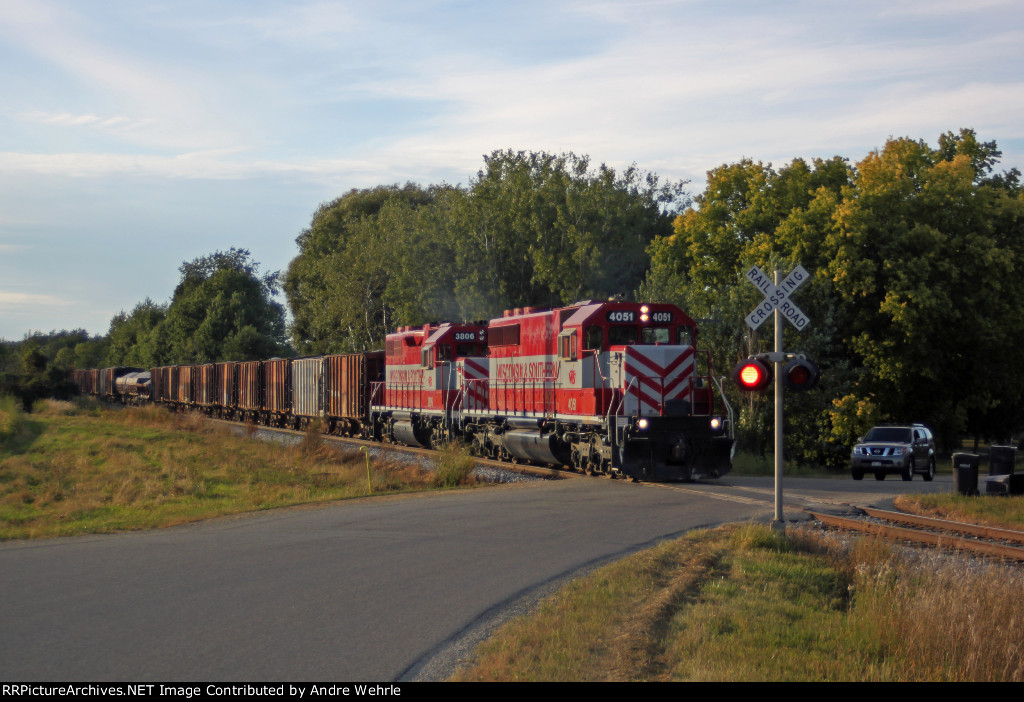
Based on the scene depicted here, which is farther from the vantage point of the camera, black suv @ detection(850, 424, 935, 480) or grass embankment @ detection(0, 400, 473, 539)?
black suv @ detection(850, 424, 935, 480)

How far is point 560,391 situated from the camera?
74.3 ft

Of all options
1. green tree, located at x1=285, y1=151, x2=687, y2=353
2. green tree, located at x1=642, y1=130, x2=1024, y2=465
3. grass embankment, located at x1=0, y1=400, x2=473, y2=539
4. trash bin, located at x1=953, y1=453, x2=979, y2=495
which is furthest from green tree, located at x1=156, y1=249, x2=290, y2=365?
trash bin, located at x1=953, y1=453, x2=979, y2=495

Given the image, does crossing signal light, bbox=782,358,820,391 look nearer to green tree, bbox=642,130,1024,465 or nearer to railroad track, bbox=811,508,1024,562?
railroad track, bbox=811,508,1024,562

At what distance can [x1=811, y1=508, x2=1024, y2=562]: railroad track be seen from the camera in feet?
40.4

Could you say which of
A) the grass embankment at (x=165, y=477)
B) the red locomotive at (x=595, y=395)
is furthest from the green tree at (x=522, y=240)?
the red locomotive at (x=595, y=395)

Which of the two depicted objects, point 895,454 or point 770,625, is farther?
point 895,454

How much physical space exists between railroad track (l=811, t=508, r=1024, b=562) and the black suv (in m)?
11.6

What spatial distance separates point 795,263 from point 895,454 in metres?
12.4

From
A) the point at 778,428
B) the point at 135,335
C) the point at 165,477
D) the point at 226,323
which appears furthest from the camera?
the point at 135,335

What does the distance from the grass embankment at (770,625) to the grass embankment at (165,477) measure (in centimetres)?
939

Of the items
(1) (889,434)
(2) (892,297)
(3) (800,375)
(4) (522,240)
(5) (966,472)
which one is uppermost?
(4) (522,240)

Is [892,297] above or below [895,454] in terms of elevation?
above

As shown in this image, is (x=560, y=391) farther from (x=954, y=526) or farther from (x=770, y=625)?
(x=770, y=625)

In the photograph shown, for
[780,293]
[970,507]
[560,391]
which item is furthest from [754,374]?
[560,391]
